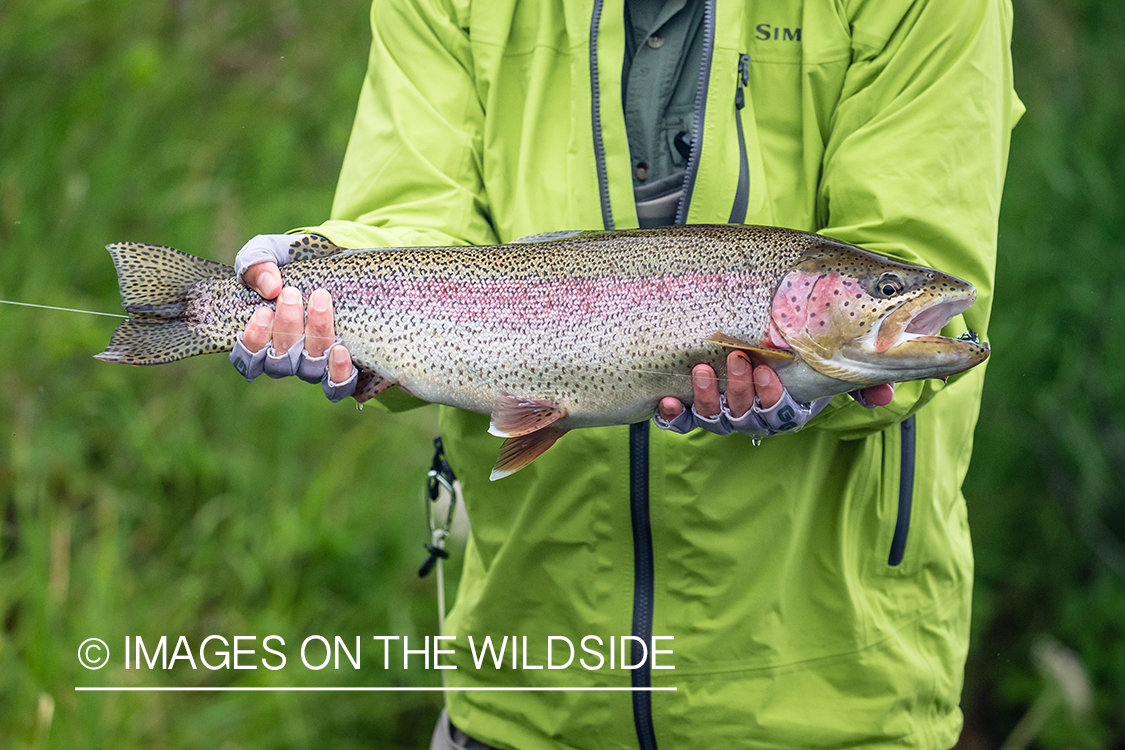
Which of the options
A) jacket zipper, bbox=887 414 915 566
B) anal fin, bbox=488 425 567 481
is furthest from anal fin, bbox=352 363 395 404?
jacket zipper, bbox=887 414 915 566

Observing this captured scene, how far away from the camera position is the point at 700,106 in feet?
6.18

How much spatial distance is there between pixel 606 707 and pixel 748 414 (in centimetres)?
69

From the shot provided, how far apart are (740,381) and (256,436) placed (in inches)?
107

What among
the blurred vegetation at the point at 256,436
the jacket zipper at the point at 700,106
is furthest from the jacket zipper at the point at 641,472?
the blurred vegetation at the point at 256,436

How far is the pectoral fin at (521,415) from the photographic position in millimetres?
1794

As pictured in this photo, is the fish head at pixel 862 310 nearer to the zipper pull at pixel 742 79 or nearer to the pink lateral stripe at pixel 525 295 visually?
the pink lateral stripe at pixel 525 295

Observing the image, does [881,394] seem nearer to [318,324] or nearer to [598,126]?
[598,126]

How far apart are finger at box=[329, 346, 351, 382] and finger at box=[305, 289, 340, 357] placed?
0.03 metres

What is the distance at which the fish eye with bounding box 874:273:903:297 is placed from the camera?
1730 millimetres

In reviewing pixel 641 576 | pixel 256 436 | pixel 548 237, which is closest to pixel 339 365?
pixel 548 237

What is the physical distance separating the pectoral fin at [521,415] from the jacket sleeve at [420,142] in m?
0.28

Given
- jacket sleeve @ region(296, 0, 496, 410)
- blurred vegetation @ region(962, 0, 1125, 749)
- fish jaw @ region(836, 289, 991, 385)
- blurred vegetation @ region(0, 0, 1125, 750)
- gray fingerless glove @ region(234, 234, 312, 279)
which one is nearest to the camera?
fish jaw @ region(836, 289, 991, 385)

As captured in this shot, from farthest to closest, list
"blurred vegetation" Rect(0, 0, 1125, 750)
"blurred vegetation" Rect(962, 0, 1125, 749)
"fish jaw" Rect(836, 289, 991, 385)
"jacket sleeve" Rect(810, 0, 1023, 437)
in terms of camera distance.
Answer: "blurred vegetation" Rect(962, 0, 1125, 749) → "blurred vegetation" Rect(0, 0, 1125, 750) → "jacket sleeve" Rect(810, 0, 1023, 437) → "fish jaw" Rect(836, 289, 991, 385)

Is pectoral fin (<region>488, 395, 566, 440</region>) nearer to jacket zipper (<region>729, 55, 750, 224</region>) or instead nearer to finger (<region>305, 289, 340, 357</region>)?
finger (<region>305, 289, 340, 357</region>)
